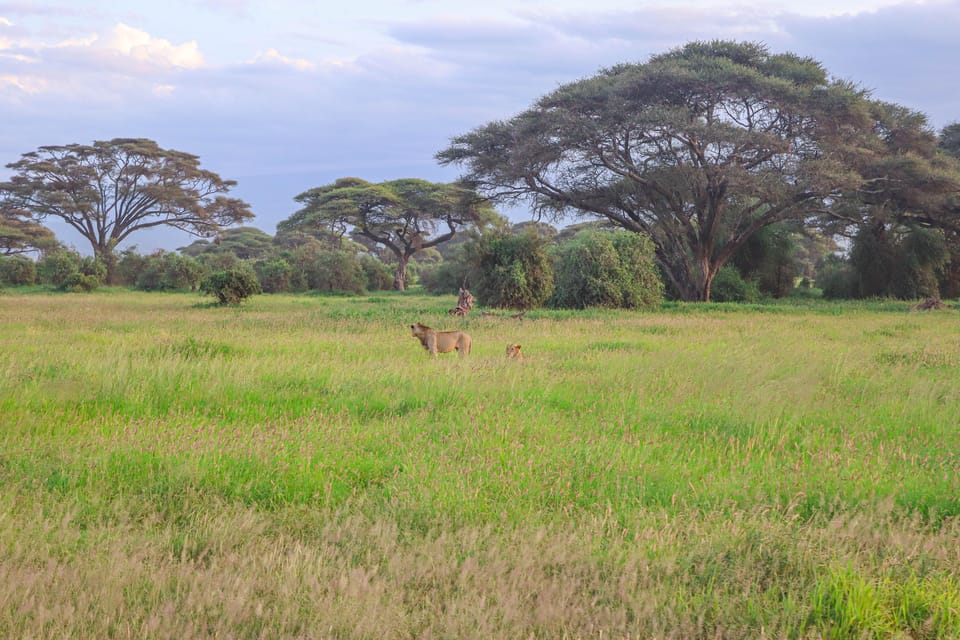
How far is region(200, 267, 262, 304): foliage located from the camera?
22.6 meters

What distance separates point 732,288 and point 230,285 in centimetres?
2048

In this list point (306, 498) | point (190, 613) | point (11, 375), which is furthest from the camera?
point (11, 375)

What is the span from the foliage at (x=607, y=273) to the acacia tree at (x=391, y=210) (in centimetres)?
1747

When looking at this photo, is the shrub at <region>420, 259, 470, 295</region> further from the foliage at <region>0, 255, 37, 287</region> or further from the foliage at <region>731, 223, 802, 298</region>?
the foliage at <region>0, 255, 37, 287</region>

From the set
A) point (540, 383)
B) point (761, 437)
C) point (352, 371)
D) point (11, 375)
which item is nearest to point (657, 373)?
point (540, 383)

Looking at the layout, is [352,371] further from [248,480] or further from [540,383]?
[248,480]

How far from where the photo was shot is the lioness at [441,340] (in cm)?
950

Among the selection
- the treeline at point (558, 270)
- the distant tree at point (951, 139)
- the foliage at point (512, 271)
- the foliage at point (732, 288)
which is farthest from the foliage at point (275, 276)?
the distant tree at point (951, 139)

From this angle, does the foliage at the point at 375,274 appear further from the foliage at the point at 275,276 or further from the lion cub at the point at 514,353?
the lion cub at the point at 514,353

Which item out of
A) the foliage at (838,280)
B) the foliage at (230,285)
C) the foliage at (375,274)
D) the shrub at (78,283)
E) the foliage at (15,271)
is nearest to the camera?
the foliage at (230,285)

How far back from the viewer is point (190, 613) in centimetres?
267

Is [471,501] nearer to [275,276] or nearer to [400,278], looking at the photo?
[275,276]

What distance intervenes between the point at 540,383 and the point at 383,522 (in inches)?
155

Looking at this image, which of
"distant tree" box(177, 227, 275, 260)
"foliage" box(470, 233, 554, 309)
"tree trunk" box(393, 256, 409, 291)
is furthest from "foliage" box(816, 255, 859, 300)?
"distant tree" box(177, 227, 275, 260)
